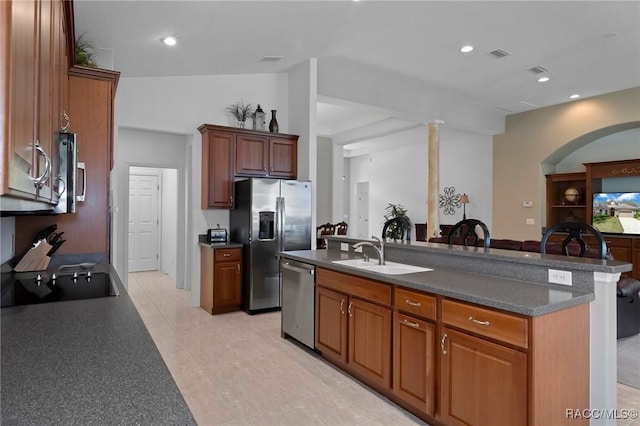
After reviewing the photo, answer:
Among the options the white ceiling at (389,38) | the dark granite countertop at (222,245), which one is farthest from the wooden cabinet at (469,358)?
the white ceiling at (389,38)

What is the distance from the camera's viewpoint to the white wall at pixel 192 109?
4855 mm

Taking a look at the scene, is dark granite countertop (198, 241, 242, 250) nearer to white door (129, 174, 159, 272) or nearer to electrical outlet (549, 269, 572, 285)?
white door (129, 174, 159, 272)

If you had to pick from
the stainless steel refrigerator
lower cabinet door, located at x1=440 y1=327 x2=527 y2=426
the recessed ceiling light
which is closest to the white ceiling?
the recessed ceiling light

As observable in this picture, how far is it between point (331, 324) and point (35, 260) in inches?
87.0

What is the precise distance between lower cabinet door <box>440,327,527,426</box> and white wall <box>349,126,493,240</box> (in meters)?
7.19

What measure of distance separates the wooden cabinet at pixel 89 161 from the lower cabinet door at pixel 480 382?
2615 mm

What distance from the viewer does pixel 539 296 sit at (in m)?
1.95

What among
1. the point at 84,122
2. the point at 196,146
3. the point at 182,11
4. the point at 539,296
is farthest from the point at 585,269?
the point at 196,146

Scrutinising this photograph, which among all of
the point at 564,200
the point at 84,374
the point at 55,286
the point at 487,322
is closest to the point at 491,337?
the point at 487,322

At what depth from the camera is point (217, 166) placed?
5.12 metres

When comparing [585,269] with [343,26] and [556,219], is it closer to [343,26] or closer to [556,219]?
[343,26]

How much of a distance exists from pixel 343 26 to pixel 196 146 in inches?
99.1

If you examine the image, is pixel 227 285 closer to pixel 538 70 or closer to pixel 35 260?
pixel 35 260

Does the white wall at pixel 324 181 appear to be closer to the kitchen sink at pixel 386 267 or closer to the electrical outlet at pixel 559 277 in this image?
the kitchen sink at pixel 386 267
